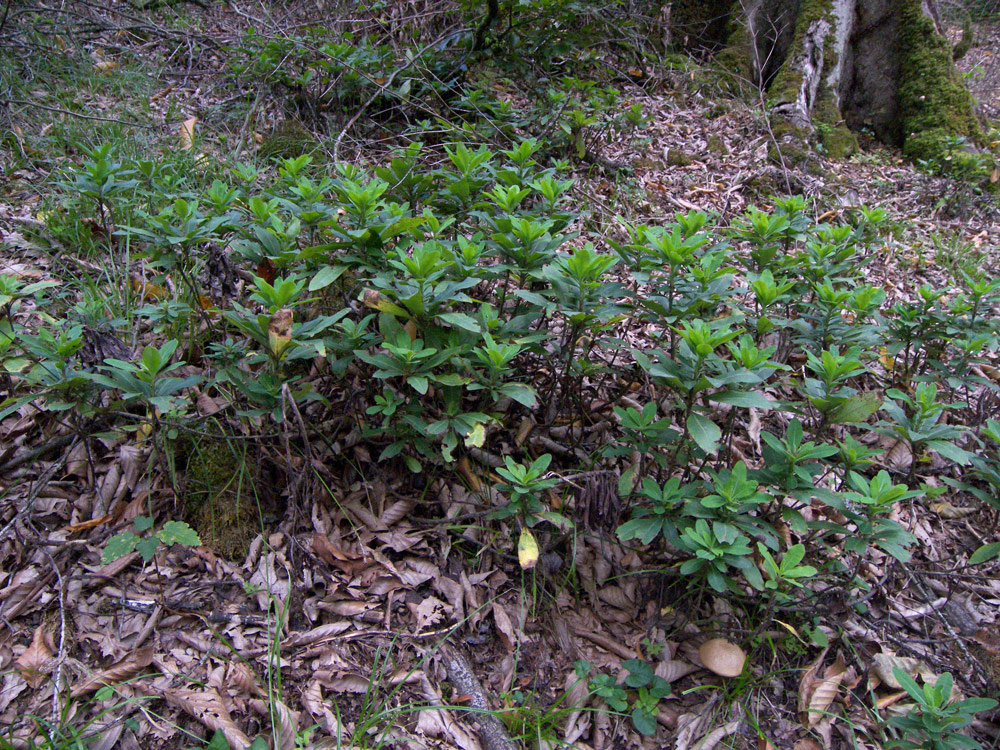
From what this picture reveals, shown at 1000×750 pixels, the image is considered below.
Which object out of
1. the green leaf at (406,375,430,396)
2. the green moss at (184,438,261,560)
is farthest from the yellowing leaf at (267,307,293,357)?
the green moss at (184,438,261,560)

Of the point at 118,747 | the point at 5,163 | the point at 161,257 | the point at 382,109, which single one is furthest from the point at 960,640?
the point at 5,163

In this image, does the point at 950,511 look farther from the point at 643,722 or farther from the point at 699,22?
the point at 699,22

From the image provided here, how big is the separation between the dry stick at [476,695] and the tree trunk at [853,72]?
507 cm

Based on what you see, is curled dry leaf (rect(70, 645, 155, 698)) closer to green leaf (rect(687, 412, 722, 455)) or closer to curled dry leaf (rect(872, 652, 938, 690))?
green leaf (rect(687, 412, 722, 455))

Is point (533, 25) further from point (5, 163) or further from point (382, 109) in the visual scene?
point (5, 163)

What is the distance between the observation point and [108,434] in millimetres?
2090

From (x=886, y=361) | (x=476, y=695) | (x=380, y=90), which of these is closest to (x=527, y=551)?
(x=476, y=695)

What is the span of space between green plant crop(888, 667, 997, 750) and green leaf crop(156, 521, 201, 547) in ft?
7.57

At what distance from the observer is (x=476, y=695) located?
80.3 inches

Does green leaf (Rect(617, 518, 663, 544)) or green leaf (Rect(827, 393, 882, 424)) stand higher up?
green leaf (Rect(827, 393, 882, 424))

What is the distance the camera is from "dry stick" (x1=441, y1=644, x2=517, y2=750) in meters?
1.95

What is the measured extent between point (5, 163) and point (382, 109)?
2568mm

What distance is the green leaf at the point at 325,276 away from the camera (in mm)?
2121

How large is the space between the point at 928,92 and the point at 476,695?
22.0 feet
